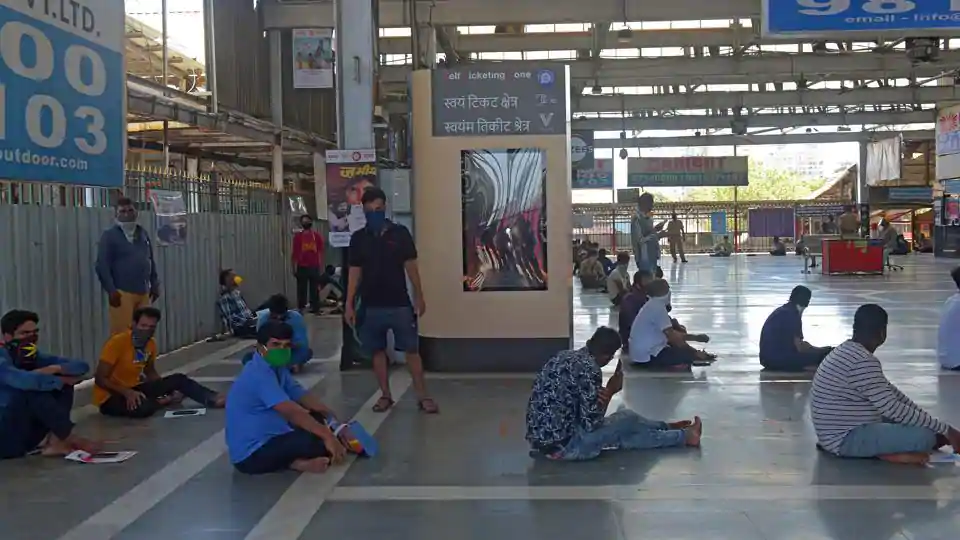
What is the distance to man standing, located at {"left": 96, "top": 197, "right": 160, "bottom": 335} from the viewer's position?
10258 mm

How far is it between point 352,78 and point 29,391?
5.58m

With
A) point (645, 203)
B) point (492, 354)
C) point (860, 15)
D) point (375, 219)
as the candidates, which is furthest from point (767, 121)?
point (375, 219)

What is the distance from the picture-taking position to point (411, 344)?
8.48m

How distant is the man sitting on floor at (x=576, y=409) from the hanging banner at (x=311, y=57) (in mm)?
13067

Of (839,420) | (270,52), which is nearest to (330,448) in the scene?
(839,420)

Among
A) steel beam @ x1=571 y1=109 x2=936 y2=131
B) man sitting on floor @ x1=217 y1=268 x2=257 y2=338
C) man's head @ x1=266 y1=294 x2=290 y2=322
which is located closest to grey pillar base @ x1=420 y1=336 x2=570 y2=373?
man's head @ x1=266 y1=294 x2=290 y2=322

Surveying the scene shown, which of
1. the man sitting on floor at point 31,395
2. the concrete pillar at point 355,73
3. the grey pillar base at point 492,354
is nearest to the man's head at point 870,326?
the grey pillar base at point 492,354

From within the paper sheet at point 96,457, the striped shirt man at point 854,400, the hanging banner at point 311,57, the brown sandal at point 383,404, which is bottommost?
the paper sheet at point 96,457

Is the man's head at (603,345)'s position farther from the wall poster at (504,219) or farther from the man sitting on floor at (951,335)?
the man sitting on floor at (951,335)

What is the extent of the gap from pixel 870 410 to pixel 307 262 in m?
12.3

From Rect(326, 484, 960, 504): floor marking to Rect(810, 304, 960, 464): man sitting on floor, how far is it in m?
0.46

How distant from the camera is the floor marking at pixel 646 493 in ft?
19.0

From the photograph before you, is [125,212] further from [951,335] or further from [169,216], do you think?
[951,335]

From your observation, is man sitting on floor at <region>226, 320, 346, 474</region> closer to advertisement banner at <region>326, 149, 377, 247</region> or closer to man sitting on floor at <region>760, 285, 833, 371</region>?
advertisement banner at <region>326, 149, 377, 247</region>
